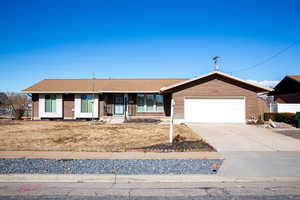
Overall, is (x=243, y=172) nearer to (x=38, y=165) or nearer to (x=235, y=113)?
(x=38, y=165)

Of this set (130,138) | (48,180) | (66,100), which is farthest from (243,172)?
(66,100)

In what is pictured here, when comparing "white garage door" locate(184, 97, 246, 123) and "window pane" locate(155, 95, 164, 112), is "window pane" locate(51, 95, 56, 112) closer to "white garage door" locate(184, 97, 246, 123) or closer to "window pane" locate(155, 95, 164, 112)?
"window pane" locate(155, 95, 164, 112)

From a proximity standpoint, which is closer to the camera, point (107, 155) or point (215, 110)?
point (107, 155)

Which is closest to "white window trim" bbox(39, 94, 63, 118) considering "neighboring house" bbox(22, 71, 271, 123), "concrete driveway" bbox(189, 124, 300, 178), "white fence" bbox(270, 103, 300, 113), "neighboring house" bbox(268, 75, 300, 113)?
"neighboring house" bbox(22, 71, 271, 123)

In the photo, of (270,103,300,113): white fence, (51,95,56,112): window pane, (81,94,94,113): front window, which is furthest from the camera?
(51,95,56,112): window pane

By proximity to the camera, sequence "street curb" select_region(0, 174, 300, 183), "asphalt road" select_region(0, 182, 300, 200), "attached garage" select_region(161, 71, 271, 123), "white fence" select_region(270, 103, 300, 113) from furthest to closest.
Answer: "white fence" select_region(270, 103, 300, 113) → "attached garage" select_region(161, 71, 271, 123) → "street curb" select_region(0, 174, 300, 183) → "asphalt road" select_region(0, 182, 300, 200)

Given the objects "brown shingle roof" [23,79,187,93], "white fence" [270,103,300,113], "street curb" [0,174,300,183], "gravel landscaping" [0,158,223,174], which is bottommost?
"street curb" [0,174,300,183]

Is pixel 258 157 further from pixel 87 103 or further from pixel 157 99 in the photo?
pixel 87 103

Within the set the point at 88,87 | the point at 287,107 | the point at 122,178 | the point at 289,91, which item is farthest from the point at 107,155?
the point at 289,91

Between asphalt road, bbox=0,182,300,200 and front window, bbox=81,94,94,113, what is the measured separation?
1434 cm

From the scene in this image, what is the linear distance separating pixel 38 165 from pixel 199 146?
5.84m

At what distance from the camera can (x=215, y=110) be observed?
53.6 ft

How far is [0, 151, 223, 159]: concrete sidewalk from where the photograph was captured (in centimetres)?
657

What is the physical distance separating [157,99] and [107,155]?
12677 millimetres
